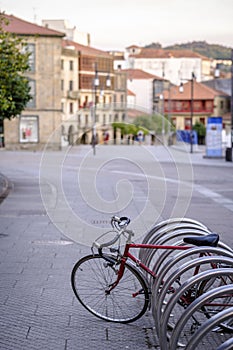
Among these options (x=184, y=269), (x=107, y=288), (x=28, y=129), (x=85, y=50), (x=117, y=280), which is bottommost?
(x=107, y=288)

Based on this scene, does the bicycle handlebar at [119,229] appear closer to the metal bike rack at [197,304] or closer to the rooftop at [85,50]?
the metal bike rack at [197,304]

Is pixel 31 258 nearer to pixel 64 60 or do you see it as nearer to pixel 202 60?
pixel 64 60

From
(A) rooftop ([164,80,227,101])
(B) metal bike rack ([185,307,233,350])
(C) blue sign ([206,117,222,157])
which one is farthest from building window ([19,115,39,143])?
(B) metal bike rack ([185,307,233,350])

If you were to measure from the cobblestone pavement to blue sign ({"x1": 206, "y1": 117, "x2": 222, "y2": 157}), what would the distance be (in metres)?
28.3

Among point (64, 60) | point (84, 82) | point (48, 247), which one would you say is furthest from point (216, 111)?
point (48, 247)

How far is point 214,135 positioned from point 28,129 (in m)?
24.0

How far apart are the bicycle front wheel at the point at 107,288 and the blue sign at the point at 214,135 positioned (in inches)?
1514

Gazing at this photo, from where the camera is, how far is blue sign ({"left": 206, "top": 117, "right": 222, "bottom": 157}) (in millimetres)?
46375

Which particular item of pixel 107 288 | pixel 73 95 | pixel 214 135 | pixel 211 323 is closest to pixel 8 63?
pixel 107 288

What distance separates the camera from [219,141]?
46.4 m

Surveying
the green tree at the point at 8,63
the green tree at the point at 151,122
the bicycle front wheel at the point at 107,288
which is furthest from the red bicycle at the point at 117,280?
the green tree at the point at 8,63

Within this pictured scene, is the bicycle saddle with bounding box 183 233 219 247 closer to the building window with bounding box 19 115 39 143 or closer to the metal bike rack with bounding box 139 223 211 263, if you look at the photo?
the metal bike rack with bounding box 139 223 211 263

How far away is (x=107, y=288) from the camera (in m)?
7.93

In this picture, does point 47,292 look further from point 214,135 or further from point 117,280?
point 214,135
